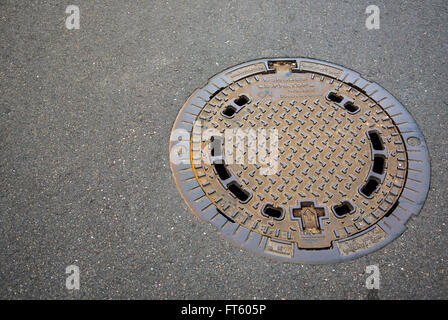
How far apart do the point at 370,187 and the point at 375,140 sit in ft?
1.17

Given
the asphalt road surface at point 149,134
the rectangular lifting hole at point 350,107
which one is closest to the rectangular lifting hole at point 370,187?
the asphalt road surface at point 149,134

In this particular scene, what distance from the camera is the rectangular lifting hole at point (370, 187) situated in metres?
2.14

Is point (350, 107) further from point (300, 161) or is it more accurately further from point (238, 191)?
point (238, 191)

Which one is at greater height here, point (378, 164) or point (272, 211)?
point (378, 164)

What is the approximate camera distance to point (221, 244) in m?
1.93

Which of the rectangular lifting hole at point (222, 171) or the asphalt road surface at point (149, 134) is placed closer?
the asphalt road surface at point (149, 134)

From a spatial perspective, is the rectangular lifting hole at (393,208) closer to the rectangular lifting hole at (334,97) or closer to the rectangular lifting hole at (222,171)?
the rectangular lifting hole at (334,97)

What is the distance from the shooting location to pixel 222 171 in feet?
7.37

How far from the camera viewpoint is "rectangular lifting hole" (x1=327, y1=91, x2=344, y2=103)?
247 cm

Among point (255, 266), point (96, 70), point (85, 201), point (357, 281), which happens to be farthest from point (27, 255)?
point (357, 281)

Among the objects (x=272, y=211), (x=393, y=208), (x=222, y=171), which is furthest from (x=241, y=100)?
(x=393, y=208)

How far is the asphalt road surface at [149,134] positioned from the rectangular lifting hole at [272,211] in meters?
0.30

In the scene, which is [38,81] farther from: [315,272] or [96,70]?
[315,272]

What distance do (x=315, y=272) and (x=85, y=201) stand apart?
1.40 metres
